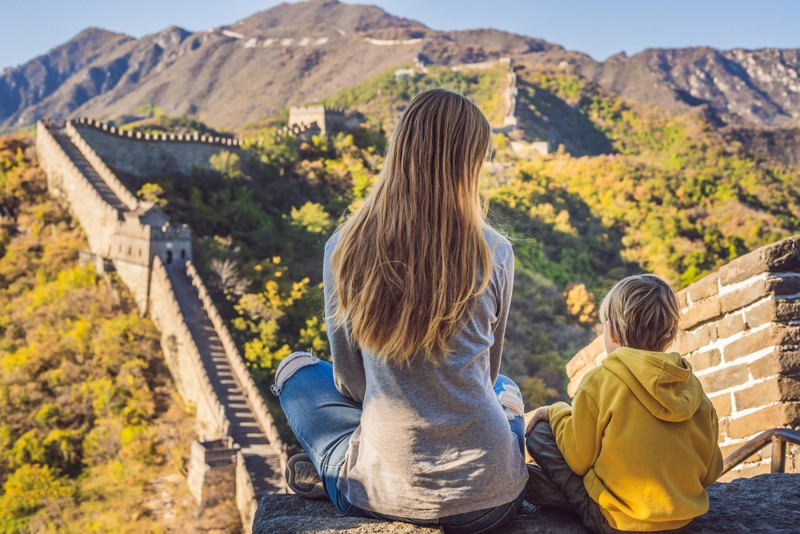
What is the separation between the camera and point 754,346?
2.97 m

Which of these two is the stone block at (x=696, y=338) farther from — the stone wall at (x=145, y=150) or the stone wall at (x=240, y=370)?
the stone wall at (x=145, y=150)

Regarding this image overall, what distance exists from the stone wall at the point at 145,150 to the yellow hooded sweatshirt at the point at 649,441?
22.1 m

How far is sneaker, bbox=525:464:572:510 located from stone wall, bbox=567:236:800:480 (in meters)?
1.08

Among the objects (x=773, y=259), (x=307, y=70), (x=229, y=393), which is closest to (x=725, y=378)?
(x=773, y=259)

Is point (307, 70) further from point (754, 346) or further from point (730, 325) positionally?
point (754, 346)

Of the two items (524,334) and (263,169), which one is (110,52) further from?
(524,334)

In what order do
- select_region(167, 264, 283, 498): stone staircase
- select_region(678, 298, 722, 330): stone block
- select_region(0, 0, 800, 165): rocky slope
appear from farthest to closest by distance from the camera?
select_region(0, 0, 800, 165): rocky slope, select_region(167, 264, 283, 498): stone staircase, select_region(678, 298, 722, 330): stone block

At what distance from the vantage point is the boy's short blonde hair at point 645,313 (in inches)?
85.4

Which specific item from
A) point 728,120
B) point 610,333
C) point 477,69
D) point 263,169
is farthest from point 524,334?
point 728,120

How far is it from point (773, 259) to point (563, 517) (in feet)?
4.59

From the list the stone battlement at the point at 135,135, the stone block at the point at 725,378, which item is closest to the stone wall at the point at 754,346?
the stone block at the point at 725,378

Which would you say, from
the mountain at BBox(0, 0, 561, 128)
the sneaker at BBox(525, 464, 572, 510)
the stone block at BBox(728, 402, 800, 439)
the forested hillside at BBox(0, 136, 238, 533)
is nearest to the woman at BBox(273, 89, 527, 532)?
the sneaker at BBox(525, 464, 572, 510)

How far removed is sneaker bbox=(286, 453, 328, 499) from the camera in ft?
7.72

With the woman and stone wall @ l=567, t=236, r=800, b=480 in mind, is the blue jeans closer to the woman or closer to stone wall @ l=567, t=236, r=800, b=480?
the woman
